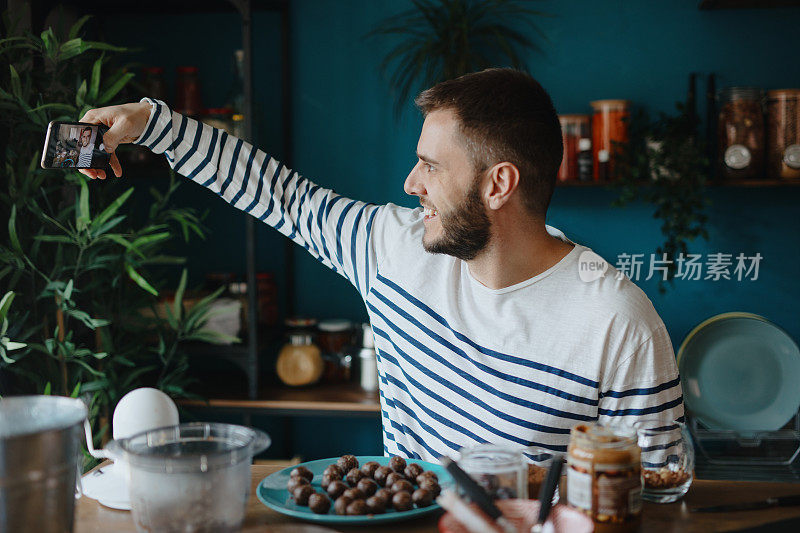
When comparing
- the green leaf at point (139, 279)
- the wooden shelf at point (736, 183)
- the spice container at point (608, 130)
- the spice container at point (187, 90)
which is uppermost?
the spice container at point (187, 90)

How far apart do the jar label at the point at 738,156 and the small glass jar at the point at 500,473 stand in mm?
1956

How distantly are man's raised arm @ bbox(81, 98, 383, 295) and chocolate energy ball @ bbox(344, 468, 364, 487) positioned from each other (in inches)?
26.6

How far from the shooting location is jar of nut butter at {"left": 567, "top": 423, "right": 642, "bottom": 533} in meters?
0.90

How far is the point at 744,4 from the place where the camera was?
2615 millimetres

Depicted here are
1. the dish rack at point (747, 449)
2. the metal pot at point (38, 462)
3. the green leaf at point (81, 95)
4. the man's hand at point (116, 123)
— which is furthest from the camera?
the dish rack at point (747, 449)

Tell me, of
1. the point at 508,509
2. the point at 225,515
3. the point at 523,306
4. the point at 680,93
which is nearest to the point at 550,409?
the point at 523,306

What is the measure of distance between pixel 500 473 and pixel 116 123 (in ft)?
3.22

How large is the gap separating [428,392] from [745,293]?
5.70 feet

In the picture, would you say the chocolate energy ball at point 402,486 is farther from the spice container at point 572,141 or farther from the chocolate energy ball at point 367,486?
the spice container at point 572,141

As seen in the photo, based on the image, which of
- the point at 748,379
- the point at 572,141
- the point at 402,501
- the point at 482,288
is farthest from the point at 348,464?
the point at 748,379

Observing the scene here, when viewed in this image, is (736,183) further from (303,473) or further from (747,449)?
(303,473)

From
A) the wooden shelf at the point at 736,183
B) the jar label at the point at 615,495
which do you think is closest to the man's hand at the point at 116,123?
the jar label at the point at 615,495

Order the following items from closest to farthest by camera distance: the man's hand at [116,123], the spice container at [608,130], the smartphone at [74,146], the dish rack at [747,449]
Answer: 1. the smartphone at [74,146]
2. the man's hand at [116,123]
3. the dish rack at [747,449]
4. the spice container at [608,130]

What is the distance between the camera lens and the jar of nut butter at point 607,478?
0.90 m
